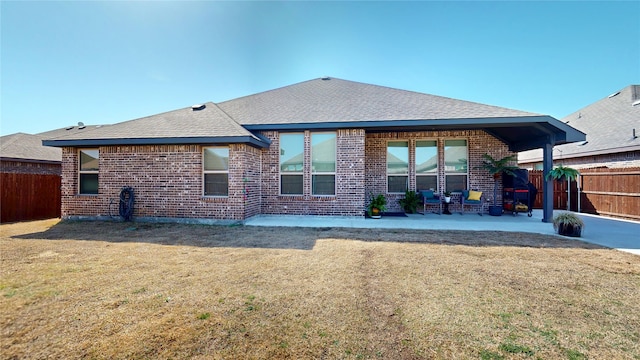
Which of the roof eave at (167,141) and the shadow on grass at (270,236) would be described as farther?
the roof eave at (167,141)

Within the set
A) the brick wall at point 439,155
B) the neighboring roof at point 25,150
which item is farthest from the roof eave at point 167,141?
the brick wall at point 439,155

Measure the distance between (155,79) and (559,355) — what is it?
13.7 meters

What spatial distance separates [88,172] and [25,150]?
17.1 feet

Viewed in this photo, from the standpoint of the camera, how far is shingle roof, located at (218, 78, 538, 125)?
8.17 meters

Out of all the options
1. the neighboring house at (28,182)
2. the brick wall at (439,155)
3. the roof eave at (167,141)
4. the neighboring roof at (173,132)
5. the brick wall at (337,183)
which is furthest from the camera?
the brick wall at (439,155)

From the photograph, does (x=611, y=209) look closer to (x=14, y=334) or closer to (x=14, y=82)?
(x=14, y=334)

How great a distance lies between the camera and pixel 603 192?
9.84 meters

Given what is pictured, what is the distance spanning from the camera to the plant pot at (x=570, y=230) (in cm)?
614

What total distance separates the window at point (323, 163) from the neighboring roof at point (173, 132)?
1781mm

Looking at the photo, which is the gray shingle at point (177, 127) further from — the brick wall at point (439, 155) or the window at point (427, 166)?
the window at point (427, 166)

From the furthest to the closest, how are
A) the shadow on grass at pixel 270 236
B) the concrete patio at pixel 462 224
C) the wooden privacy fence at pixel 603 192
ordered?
the wooden privacy fence at pixel 603 192
the concrete patio at pixel 462 224
the shadow on grass at pixel 270 236

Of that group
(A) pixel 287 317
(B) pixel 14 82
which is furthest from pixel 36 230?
(A) pixel 287 317

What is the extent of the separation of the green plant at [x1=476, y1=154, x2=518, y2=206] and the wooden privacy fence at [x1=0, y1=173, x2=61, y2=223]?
57.1ft

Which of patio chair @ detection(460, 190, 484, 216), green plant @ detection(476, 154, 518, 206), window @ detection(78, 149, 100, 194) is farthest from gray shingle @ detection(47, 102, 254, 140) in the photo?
green plant @ detection(476, 154, 518, 206)
